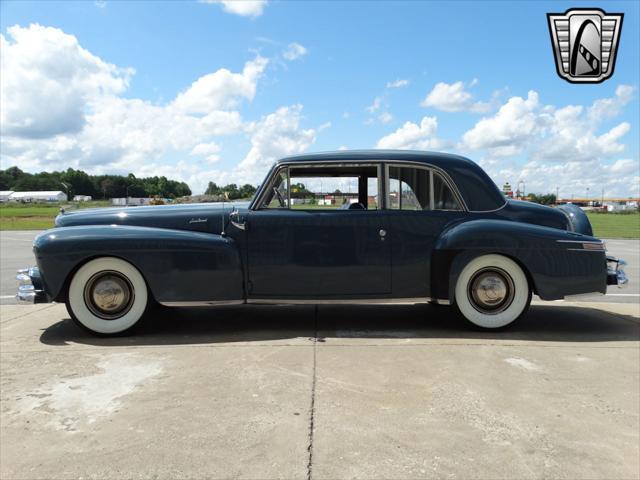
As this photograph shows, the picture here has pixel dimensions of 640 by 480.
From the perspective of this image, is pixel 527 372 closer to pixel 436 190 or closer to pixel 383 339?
pixel 383 339

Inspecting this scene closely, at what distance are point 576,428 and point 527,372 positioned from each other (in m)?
0.75

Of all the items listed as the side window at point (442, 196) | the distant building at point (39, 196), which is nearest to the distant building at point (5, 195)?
the distant building at point (39, 196)

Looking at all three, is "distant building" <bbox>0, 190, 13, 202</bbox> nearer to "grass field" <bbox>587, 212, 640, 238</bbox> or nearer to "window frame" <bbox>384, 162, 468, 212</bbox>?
"grass field" <bbox>587, 212, 640, 238</bbox>

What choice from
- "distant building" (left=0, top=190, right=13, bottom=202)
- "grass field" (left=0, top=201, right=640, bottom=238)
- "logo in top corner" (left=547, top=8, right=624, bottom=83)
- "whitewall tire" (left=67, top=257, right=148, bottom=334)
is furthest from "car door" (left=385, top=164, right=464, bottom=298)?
"distant building" (left=0, top=190, right=13, bottom=202)

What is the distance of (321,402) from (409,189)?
225cm

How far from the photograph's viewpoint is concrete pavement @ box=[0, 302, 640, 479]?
193cm

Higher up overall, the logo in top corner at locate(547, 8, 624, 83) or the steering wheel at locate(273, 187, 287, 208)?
the logo in top corner at locate(547, 8, 624, 83)

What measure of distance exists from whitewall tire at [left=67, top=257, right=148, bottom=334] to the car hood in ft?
1.55

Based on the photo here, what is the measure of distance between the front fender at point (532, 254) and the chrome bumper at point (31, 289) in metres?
3.41

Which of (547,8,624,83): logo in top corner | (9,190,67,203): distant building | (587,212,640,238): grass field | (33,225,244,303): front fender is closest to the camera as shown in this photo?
(33,225,244,303): front fender

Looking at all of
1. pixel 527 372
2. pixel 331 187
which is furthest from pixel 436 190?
pixel 527 372

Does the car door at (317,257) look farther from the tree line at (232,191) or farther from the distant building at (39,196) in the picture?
the distant building at (39,196)

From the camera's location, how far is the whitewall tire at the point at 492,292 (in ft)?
13.2

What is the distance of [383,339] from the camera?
145 inches
